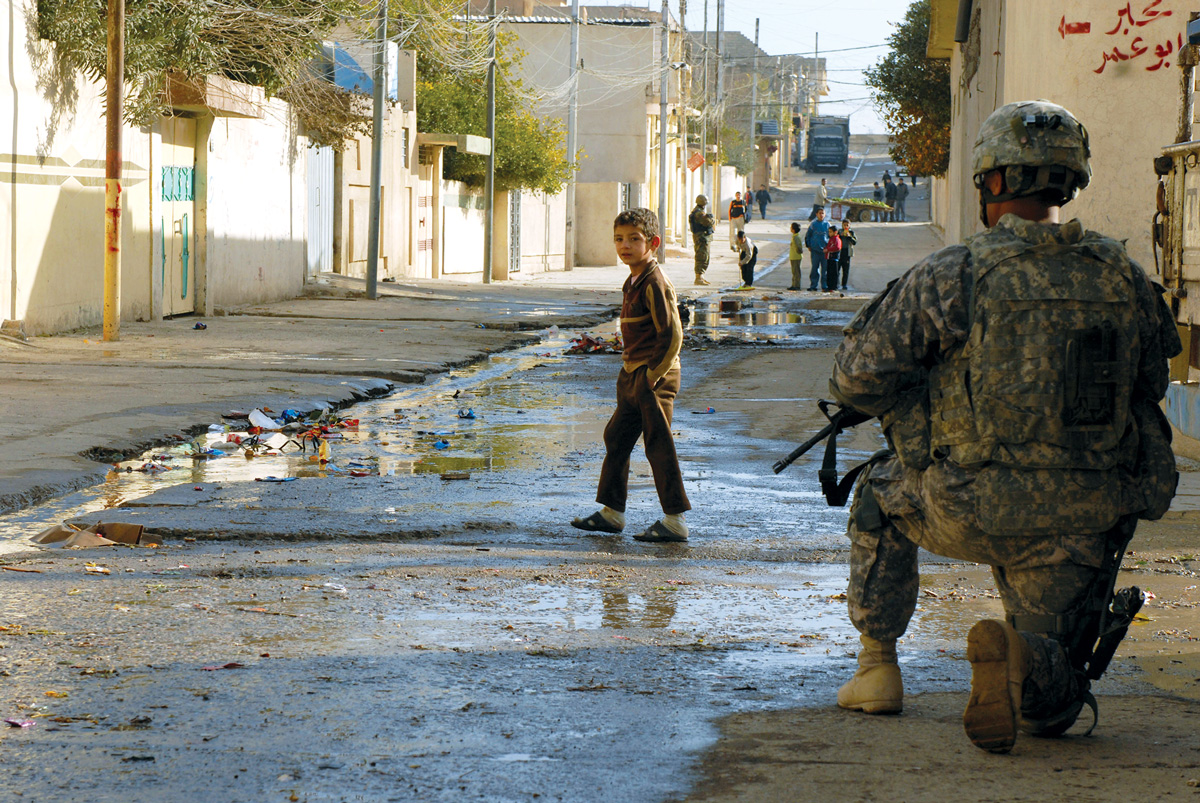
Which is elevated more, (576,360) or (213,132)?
(213,132)

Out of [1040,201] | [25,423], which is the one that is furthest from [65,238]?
[1040,201]

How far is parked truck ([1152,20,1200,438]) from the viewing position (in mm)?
7242

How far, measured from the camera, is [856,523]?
373 centimetres

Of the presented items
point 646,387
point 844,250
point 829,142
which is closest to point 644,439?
point 646,387

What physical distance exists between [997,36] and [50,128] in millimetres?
→ 10918

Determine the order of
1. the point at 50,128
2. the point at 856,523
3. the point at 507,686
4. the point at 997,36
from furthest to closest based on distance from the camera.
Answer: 1. the point at 997,36
2. the point at 50,128
3. the point at 507,686
4. the point at 856,523

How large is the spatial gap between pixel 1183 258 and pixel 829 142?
93.6 m

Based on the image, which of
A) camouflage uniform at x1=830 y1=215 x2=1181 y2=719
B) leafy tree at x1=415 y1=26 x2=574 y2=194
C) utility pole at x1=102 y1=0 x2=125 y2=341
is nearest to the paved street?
camouflage uniform at x1=830 y1=215 x2=1181 y2=719

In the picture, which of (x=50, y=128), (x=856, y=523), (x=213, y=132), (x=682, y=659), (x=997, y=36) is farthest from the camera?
(x=213, y=132)

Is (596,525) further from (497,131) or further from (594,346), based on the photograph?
(497,131)

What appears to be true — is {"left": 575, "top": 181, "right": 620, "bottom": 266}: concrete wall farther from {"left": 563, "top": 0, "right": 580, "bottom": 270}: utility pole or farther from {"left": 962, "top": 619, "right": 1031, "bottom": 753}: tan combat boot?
{"left": 962, "top": 619, "right": 1031, "bottom": 753}: tan combat boot

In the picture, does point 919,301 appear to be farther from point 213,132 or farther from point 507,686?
point 213,132

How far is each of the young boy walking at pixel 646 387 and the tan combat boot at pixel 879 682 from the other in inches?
107

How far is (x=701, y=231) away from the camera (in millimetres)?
30609
